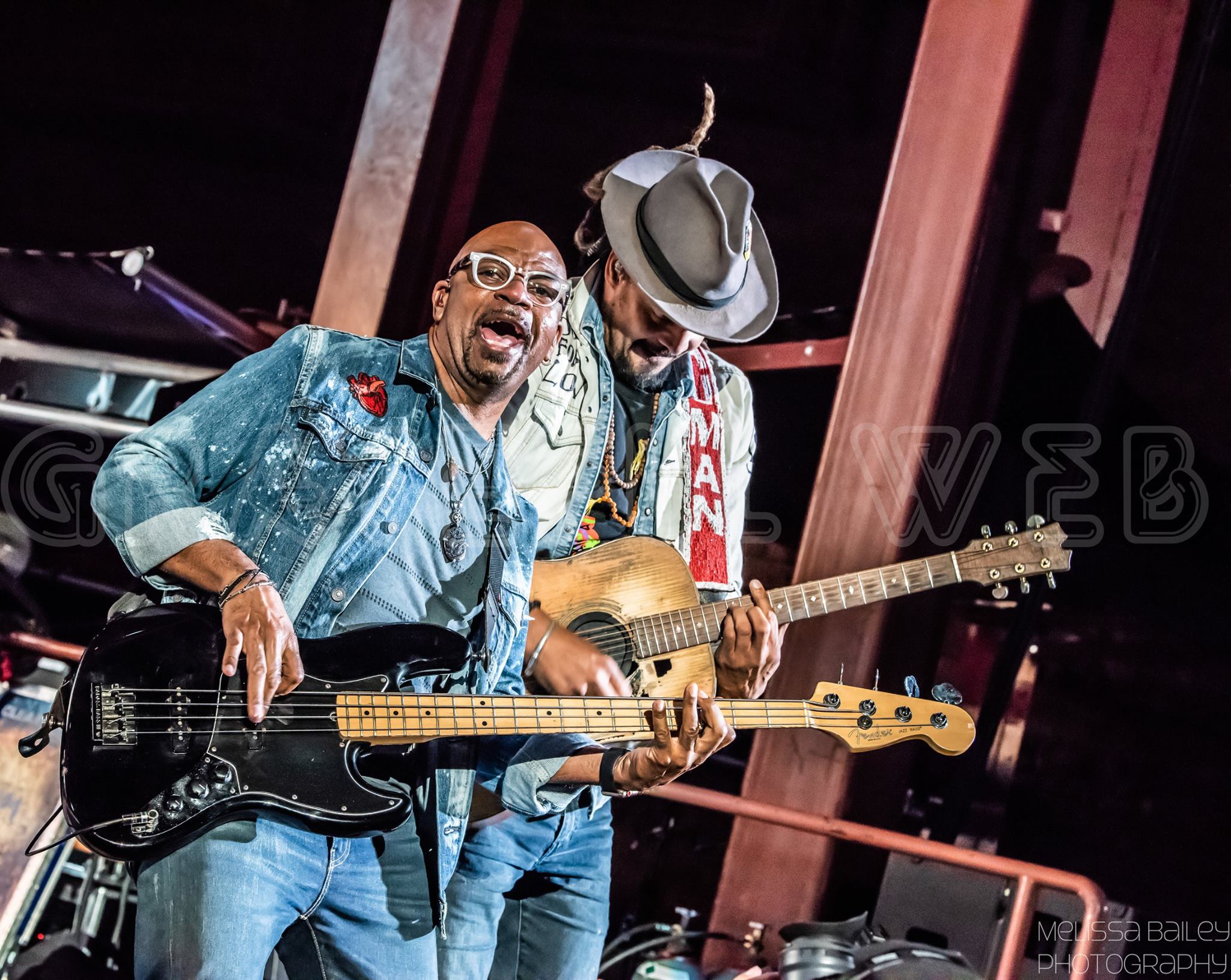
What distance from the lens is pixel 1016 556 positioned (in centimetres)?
331

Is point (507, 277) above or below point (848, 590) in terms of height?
above

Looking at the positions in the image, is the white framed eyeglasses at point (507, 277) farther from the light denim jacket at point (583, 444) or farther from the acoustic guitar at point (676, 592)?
the acoustic guitar at point (676, 592)

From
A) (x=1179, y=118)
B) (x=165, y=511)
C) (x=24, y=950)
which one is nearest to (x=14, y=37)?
(x=24, y=950)

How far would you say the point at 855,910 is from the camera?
14.0ft

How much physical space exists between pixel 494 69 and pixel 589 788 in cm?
347

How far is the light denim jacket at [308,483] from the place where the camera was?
206 centimetres

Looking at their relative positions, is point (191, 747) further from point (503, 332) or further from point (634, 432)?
point (634, 432)

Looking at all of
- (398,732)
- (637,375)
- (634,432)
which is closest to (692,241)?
(637,375)

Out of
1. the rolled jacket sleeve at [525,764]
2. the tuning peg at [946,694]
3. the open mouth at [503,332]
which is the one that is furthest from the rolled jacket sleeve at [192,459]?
the tuning peg at [946,694]

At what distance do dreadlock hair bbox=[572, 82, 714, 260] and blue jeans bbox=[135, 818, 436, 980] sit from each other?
6.81 feet

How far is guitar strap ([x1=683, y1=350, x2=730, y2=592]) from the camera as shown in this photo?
341 centimetres

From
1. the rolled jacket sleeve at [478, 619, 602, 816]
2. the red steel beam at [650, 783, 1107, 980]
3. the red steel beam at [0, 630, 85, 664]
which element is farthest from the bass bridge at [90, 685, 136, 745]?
the red steel beam at [0, 630, 85, 664]

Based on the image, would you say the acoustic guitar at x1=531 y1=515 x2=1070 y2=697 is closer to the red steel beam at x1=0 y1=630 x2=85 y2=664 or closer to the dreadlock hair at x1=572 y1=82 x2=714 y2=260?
the dreadlock hair at x1=572 y1=82 x2=714 y2=260

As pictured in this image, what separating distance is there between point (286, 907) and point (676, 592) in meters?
1.56
